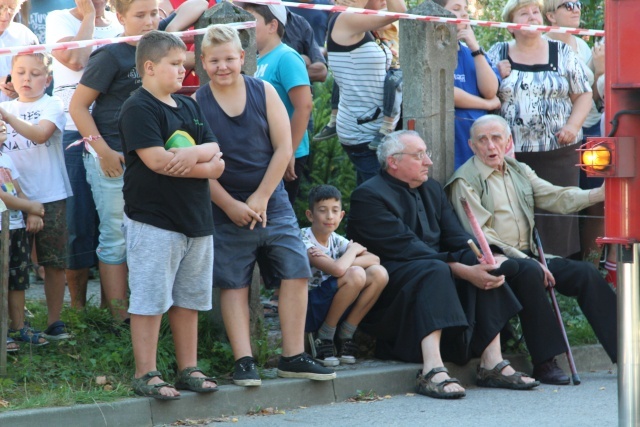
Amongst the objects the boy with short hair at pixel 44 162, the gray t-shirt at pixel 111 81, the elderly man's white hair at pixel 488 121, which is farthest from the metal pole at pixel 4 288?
the elderly man's white hair at pixel 488 121

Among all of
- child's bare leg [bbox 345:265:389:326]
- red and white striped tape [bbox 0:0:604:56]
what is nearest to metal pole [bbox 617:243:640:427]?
child's bare leg [bbox 345:265:389:326]

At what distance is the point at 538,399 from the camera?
23.3 ft

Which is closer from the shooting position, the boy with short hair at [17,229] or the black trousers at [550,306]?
the boy with short hair at [17,229]

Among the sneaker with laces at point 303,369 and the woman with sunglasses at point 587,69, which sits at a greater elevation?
the woman with sunglasses at point 587,69

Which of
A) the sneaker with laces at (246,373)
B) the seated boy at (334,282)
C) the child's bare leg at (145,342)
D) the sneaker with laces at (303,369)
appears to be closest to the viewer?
the child's bare leg at (145,342)

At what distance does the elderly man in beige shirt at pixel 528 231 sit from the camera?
25.4ft

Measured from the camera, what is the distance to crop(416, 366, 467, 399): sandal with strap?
698 cm

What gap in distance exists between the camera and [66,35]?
808 centimetres

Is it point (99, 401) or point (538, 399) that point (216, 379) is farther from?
point (538, 399)

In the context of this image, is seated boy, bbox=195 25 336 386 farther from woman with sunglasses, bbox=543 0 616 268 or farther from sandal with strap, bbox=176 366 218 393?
woman with sunglasses, bbox=543 0 616 268

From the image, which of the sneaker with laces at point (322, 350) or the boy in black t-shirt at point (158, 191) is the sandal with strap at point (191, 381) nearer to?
the boy in black t-shirt at point (158, 191)

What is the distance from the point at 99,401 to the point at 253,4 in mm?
3360

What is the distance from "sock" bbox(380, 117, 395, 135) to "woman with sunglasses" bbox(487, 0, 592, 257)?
1.05 meters

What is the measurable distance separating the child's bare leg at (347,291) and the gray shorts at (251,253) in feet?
1.82
